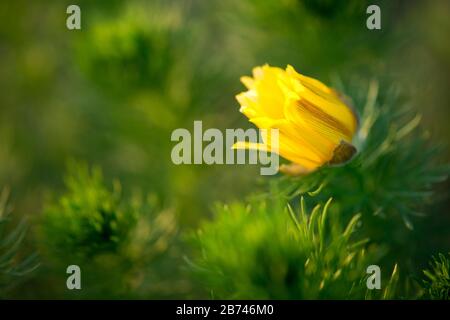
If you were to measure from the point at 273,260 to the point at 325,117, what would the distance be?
0.57 feet

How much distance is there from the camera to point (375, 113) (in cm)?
74

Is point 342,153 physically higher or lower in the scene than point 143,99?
lower

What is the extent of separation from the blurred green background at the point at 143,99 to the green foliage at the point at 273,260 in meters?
0.16

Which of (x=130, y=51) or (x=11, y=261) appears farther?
(x=130, y=51)

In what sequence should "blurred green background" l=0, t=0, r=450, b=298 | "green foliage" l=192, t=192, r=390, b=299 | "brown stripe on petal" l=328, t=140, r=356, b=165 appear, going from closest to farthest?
"green foliage" l=192, t=192, r=390, b=299
"brown stripe on petal" l=328, t=140, r=356, b=165
"blurred green background" l=0, t=0, r=450, b=298

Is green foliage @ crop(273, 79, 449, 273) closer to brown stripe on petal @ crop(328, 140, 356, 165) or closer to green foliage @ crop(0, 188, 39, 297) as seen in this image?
brown stripe on petal @ crop(328, 140, 356, 165)

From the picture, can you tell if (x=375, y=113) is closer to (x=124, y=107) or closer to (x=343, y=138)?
(x=343, y=138)

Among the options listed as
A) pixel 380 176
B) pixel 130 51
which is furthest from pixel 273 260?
pixel 130 51

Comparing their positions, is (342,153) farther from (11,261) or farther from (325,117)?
(11,261)

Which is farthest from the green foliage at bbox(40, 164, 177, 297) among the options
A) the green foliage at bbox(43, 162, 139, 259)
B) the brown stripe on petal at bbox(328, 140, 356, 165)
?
the brown stripe on petal at bbox(328, 140, 356, 165)

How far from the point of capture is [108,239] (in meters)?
0.70

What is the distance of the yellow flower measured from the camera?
0.61m
